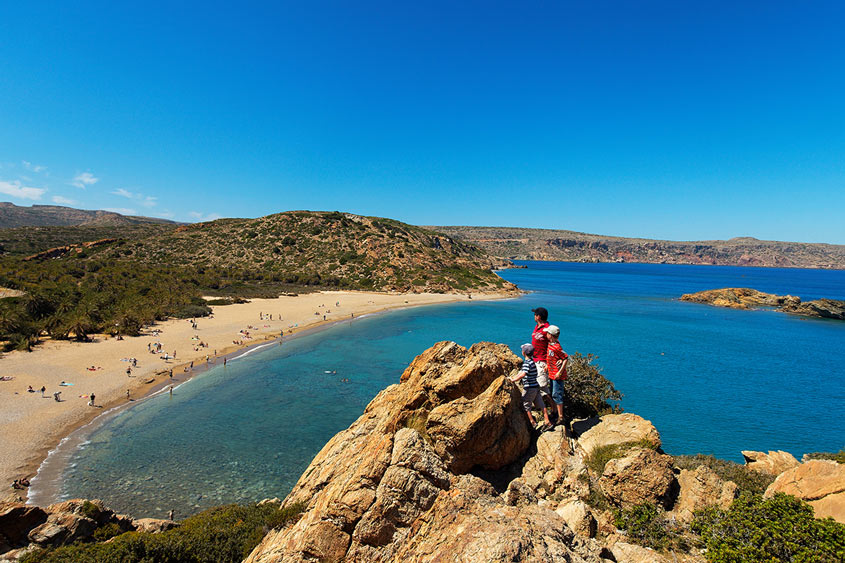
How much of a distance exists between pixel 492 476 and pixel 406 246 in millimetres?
93671

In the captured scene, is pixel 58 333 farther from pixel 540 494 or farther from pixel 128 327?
pixel 540 494

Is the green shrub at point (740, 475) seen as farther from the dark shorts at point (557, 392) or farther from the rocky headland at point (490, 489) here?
the dark shorts at point (557, 392)

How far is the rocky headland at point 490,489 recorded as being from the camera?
207 inches

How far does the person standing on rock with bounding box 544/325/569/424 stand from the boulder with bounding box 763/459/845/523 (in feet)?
13.2

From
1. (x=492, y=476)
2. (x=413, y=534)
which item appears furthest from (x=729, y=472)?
(x=413, y=534)

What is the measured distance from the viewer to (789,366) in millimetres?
34969

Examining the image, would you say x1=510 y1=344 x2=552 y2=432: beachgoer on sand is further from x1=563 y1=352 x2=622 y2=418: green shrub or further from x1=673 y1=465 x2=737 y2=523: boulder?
x1=673 y1=465 x2=737 y2=523: boulder

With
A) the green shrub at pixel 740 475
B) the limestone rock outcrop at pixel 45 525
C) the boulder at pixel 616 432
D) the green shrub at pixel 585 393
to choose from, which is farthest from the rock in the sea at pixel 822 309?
the limestone rock outcrop at pixel 45 525

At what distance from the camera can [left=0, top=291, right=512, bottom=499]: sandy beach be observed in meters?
18.3

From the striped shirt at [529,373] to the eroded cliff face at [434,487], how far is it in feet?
1.38

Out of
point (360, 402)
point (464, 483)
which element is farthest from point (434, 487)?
point (360, 402)

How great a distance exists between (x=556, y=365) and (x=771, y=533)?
4.31 meters

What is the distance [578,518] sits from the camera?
6461 millimetres

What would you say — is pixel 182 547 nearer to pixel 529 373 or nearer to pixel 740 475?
pixel 529 373
